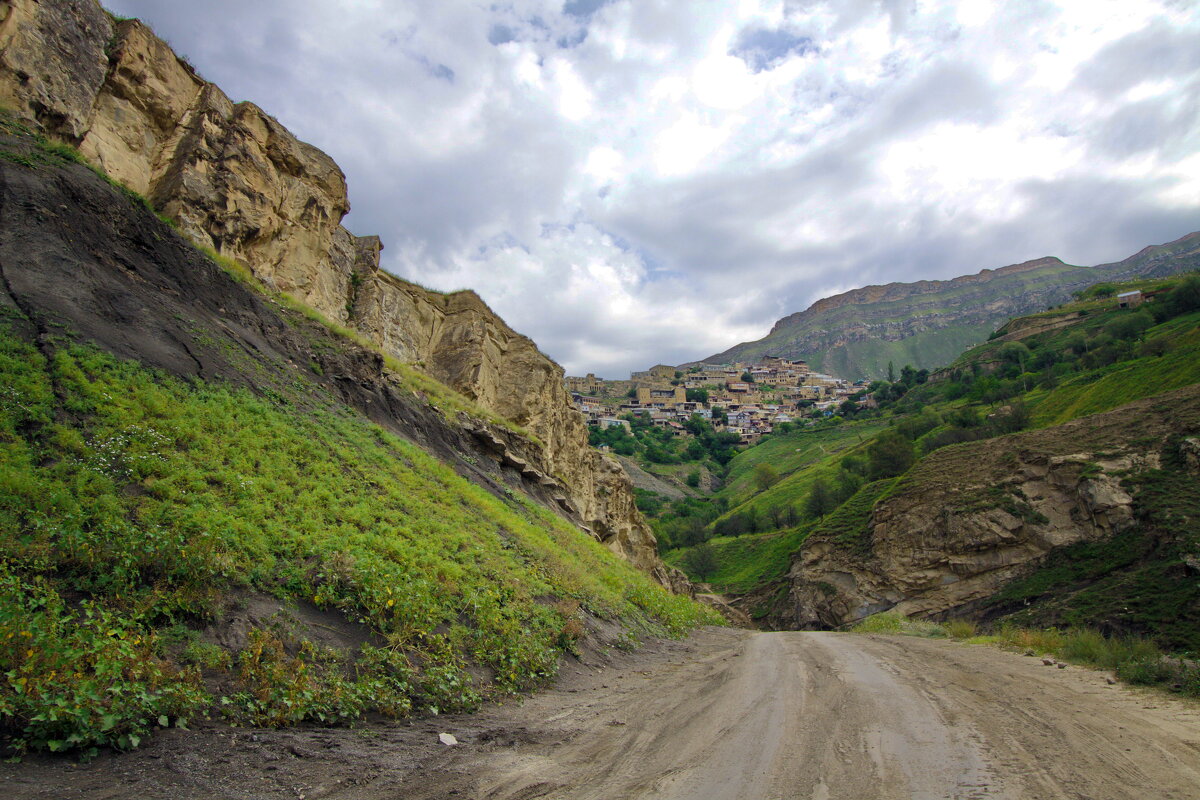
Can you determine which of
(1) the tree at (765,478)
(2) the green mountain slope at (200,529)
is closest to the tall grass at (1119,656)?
(2) the green mountain slope at (200,529)

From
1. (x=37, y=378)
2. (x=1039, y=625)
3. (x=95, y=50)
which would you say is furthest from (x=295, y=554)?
(x=1039, y=625)

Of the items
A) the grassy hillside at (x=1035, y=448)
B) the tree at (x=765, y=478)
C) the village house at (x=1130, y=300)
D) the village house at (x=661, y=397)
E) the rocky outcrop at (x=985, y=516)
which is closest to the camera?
the grassy hillside at (x=1035, y=448)

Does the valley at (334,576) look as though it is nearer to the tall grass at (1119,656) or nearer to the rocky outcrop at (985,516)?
the tall grass at (1119,656)

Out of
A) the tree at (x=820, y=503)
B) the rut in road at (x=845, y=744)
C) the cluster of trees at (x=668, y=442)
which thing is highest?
the cluster of trees at (x=668, y=442)

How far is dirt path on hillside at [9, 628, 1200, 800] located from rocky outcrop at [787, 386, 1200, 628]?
2581cm

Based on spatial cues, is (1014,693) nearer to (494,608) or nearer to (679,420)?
(494,608)

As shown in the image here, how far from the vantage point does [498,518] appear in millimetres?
15641

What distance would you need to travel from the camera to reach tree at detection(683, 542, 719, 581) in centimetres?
6312

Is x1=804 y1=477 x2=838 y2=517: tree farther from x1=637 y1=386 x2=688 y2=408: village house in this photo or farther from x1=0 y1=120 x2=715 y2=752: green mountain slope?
x1=637 y1=386 x2=688 y2=408: village house

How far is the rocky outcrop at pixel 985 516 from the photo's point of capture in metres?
28.0

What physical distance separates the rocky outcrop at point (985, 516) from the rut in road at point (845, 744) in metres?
25.1

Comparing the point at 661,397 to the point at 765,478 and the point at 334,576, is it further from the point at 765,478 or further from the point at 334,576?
the point at 334,576

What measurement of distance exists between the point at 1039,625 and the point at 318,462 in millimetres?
27967

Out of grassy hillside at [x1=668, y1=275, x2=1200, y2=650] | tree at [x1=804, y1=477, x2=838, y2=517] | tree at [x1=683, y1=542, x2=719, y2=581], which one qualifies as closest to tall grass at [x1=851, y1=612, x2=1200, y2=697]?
grassy hillside at [x1=668, y1=275, x2=1200, y2=650]
